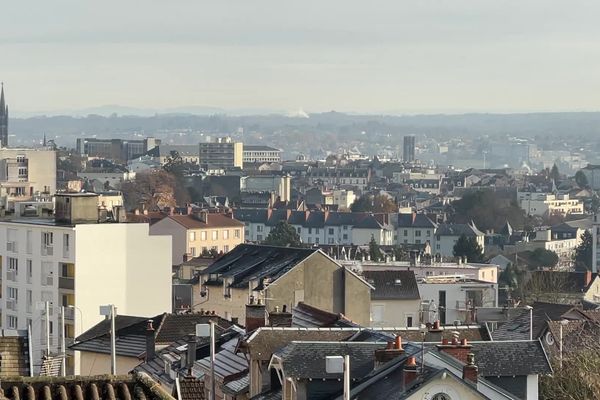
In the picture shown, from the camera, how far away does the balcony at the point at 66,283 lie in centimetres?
5001

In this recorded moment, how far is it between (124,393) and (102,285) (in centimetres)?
3754

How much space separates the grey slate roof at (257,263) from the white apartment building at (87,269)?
2.41 meters

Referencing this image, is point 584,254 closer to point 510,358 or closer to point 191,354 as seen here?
point 191,354

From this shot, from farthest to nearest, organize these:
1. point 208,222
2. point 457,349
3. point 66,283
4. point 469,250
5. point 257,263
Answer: point 469,250 → point 208,222 → point 257,263 → point 66,283 → point 457,349

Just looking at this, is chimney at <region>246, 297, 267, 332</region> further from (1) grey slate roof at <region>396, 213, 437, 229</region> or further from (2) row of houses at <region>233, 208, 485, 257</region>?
(1) grey slate roof at <region>396, 213, 437, 229</region>

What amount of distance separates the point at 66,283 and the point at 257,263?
6166 millimetres

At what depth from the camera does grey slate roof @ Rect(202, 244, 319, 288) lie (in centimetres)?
4975

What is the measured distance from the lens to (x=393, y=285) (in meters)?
56.0

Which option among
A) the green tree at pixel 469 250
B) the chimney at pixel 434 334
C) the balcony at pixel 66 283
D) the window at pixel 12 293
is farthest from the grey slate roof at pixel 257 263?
the green tree at pixel 469 250

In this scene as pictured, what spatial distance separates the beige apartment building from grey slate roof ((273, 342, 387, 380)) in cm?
7535

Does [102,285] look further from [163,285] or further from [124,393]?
[124,393]

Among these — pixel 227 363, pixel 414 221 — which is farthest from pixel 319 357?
pixel 414 221

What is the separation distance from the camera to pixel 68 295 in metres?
50.0

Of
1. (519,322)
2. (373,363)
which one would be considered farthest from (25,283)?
(373,363)
